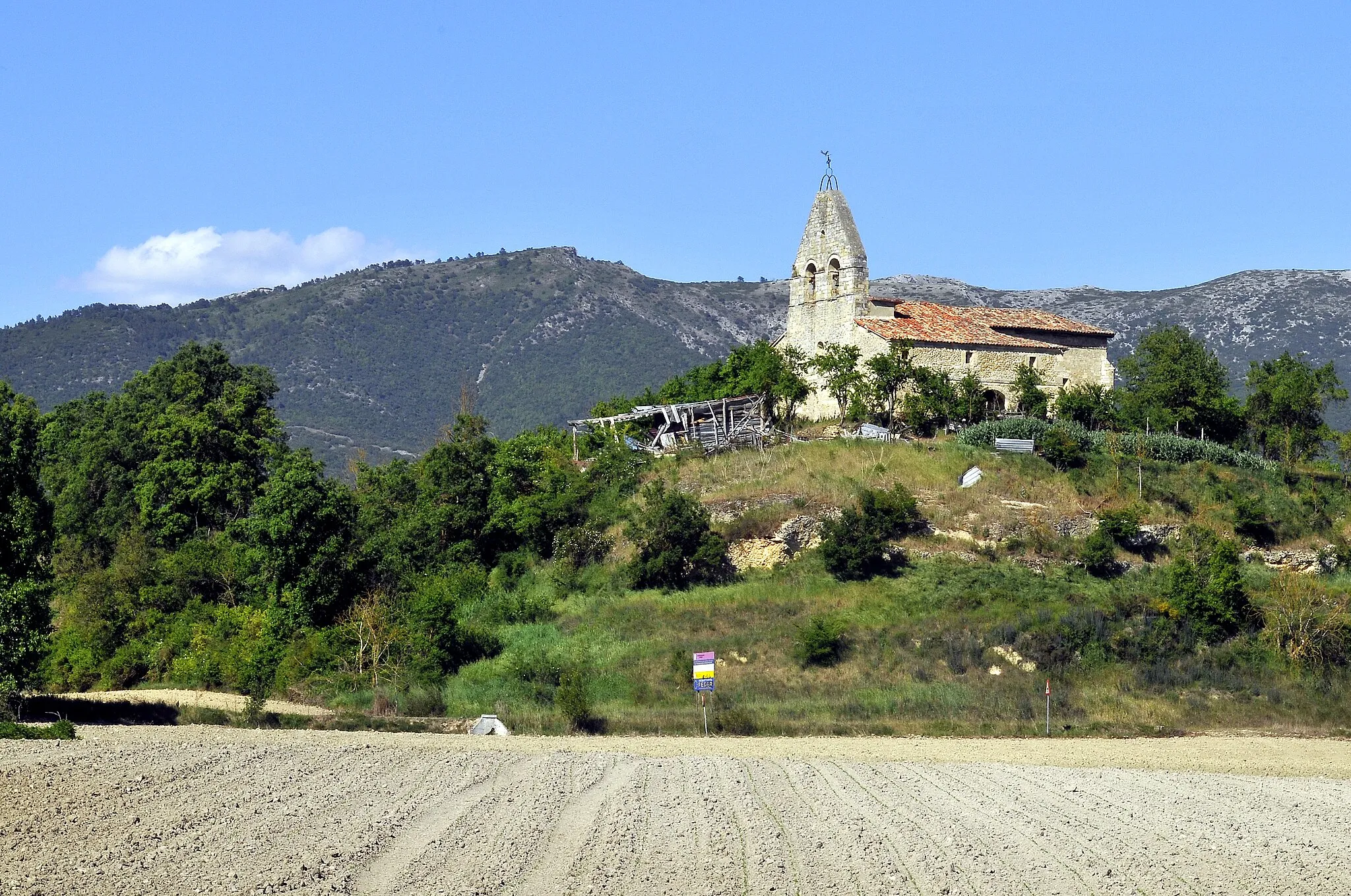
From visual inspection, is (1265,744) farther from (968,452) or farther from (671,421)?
(671,421)

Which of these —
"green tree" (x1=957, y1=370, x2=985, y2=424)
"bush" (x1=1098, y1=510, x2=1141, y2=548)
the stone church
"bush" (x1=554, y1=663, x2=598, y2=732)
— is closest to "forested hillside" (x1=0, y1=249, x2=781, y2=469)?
the stone church

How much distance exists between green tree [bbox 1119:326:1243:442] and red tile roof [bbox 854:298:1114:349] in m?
2.30

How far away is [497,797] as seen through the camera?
21.5 m

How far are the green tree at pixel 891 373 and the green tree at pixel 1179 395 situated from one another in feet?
31.9

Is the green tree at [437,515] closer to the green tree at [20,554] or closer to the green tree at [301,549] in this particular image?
the green tree at [301,549]

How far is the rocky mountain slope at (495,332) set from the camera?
123 m

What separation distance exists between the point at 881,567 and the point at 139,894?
26859 mm

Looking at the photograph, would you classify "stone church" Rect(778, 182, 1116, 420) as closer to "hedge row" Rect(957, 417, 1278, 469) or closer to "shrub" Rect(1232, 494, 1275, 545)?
"hedge row" Rect(957, 417, 1278, 469)

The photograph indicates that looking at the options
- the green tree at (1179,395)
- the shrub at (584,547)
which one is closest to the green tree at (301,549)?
the shrub at (584,547)

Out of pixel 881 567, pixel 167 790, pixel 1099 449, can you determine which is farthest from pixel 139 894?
pixel 1099 449

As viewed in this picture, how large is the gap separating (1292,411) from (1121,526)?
1847 centimetres

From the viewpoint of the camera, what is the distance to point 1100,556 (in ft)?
129

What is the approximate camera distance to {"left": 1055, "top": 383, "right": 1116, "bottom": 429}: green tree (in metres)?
49.9

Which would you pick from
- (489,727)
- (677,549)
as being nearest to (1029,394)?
(677,549)
